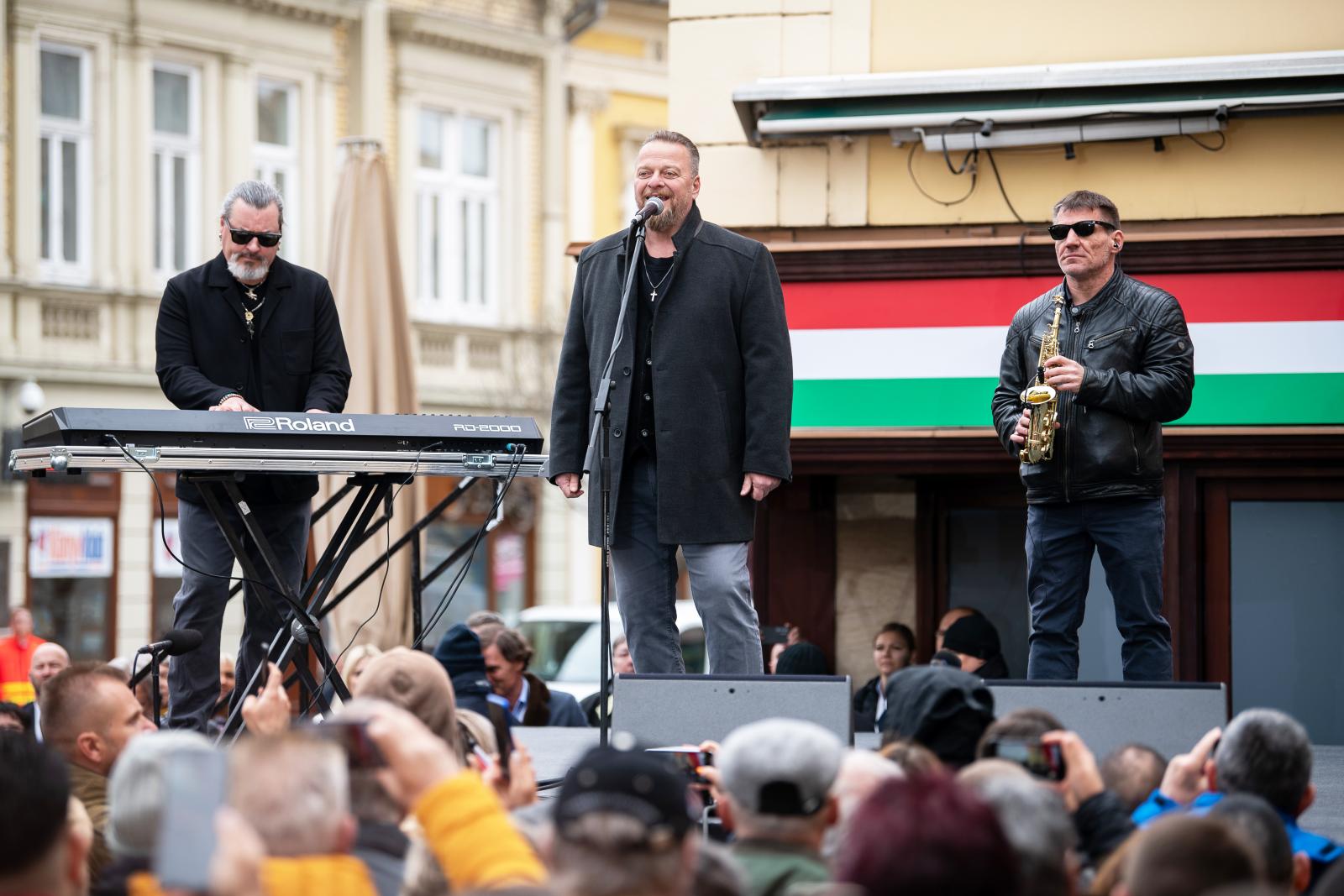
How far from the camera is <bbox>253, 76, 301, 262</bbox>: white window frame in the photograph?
21797mm

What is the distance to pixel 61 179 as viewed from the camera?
65.9 feet

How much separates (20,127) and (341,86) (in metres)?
4.37

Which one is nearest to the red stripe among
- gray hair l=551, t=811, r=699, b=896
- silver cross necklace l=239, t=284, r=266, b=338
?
silver cross necklace l=239, t=284, r=266, b=338

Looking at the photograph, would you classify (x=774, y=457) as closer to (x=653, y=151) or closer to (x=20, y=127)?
(x=653, y=151)

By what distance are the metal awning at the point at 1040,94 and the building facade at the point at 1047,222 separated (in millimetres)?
12

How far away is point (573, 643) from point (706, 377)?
32.2 ft

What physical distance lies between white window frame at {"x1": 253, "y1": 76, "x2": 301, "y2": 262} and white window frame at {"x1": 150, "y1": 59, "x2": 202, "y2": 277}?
780mm

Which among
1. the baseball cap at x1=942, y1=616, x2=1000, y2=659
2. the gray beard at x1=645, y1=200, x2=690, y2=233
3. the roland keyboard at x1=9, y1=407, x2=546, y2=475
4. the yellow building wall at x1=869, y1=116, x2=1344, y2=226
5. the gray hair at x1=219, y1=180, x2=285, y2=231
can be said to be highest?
the yellow building wall at x1=869, y1=116, x2=1344, y2=226

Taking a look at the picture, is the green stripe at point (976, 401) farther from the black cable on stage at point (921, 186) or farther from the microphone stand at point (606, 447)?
the microphone stand at point (606, 447)

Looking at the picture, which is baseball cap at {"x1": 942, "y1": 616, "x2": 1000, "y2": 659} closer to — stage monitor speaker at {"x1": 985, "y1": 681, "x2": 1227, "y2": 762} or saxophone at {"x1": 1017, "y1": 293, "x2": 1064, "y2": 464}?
saxophone at {"x1": 1017, "y1": 293, "x2": 1064, "y2": 464}

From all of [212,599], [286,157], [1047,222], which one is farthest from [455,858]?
[286,157]

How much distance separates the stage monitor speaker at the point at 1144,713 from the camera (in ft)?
15.0

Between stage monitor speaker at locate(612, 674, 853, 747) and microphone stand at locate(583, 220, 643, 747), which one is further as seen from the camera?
microphone stand at locate(583, 220, 643, 747)

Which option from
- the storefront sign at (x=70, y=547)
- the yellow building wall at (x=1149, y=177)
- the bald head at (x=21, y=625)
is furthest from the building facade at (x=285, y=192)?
the yellow building wall at (x=1149, y=177)
